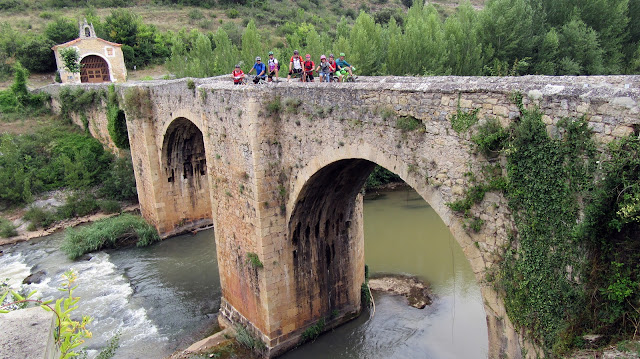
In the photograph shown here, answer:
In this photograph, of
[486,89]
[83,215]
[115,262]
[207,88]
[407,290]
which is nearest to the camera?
[486,89]

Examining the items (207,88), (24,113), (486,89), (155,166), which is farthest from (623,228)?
(24,113)

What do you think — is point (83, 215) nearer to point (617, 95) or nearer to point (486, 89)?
point (486, 89)

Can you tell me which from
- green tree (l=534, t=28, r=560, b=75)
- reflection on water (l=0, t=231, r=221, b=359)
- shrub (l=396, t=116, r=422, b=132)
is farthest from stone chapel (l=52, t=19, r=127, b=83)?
shrub (l=396, t=116, r=422, b=132)

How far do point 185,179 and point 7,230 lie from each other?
7529mm

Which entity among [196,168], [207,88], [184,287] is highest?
[207,88]

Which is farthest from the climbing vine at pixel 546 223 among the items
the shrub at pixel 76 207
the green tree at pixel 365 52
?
the shrub at pixel 76 207

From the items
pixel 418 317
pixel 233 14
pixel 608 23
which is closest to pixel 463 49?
pixel 608 23

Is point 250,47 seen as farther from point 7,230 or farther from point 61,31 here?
point 61,31

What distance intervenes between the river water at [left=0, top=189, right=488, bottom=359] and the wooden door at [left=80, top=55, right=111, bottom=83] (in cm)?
1802

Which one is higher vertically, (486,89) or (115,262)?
(486,89)

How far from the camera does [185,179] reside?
1827 cm

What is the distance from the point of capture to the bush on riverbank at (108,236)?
55.4ft

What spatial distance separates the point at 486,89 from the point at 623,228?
2.11 m

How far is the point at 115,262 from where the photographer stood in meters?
16.4
